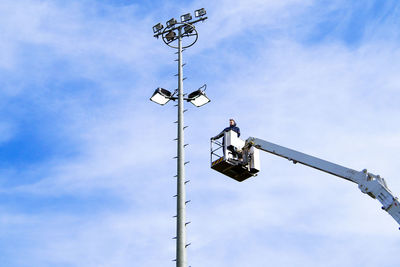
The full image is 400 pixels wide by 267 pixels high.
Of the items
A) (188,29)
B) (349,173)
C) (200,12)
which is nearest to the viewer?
(188,29)

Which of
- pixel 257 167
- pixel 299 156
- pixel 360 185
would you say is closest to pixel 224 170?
pixel 257 167

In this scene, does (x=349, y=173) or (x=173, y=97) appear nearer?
(x=173, y=97)

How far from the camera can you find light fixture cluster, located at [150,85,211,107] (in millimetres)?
13023

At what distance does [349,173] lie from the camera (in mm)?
15438

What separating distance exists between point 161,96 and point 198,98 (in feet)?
3.40

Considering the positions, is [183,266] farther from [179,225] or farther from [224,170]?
[224,170]

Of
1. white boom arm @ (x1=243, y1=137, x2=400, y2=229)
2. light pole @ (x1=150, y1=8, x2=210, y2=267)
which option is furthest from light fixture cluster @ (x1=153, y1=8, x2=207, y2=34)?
white boom arm @ (x1=243, y1=137, x2=400, y2=229)

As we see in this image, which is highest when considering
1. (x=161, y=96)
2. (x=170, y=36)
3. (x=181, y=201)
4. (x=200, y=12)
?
(x=200, y=12)

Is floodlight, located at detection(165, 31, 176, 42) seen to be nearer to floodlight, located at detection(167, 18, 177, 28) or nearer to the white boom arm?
floodlight, located at detection(167, 18, 177, 28)

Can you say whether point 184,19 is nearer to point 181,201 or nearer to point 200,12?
point 200,12

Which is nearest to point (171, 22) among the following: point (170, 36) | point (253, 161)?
point (170, 36)

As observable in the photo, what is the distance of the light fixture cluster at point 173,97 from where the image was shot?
13.0 metres

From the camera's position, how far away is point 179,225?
10445 mm

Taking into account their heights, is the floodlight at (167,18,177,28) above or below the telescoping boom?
above
